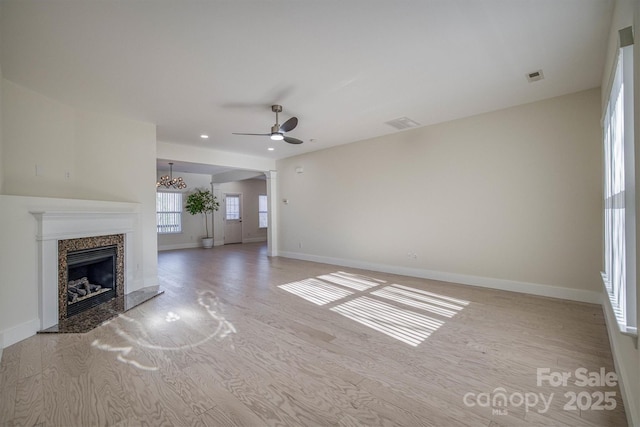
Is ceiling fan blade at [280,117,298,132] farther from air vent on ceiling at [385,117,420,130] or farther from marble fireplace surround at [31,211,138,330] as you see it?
marble fireplace surround at [31,211,138,330]

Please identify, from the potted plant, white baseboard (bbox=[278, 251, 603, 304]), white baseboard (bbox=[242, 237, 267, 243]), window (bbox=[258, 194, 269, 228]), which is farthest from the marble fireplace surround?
window (bbox=[258, 194, 269, 228])

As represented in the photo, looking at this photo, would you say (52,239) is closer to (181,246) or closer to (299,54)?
(299,54)

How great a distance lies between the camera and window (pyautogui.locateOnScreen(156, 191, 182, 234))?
9.33 metres

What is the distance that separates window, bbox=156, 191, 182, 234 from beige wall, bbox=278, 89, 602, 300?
6318 millimetres

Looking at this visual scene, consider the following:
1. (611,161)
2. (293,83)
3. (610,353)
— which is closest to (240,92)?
(293,83)

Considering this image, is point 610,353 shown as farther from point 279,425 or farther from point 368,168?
point 368,168

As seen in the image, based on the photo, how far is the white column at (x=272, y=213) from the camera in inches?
298

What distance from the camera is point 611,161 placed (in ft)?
7.91

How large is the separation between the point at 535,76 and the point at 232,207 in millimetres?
9981

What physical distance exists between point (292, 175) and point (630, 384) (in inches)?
259

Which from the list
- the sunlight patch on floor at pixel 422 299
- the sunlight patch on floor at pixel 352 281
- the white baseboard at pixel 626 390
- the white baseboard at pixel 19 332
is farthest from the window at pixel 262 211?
the white baseboard at pixel 626 390

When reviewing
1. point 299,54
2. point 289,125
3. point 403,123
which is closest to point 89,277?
point 289,125

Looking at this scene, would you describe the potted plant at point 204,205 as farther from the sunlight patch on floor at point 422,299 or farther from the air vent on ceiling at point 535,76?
the air vent on ceiling at point 535,76

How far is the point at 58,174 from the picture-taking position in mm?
3439
